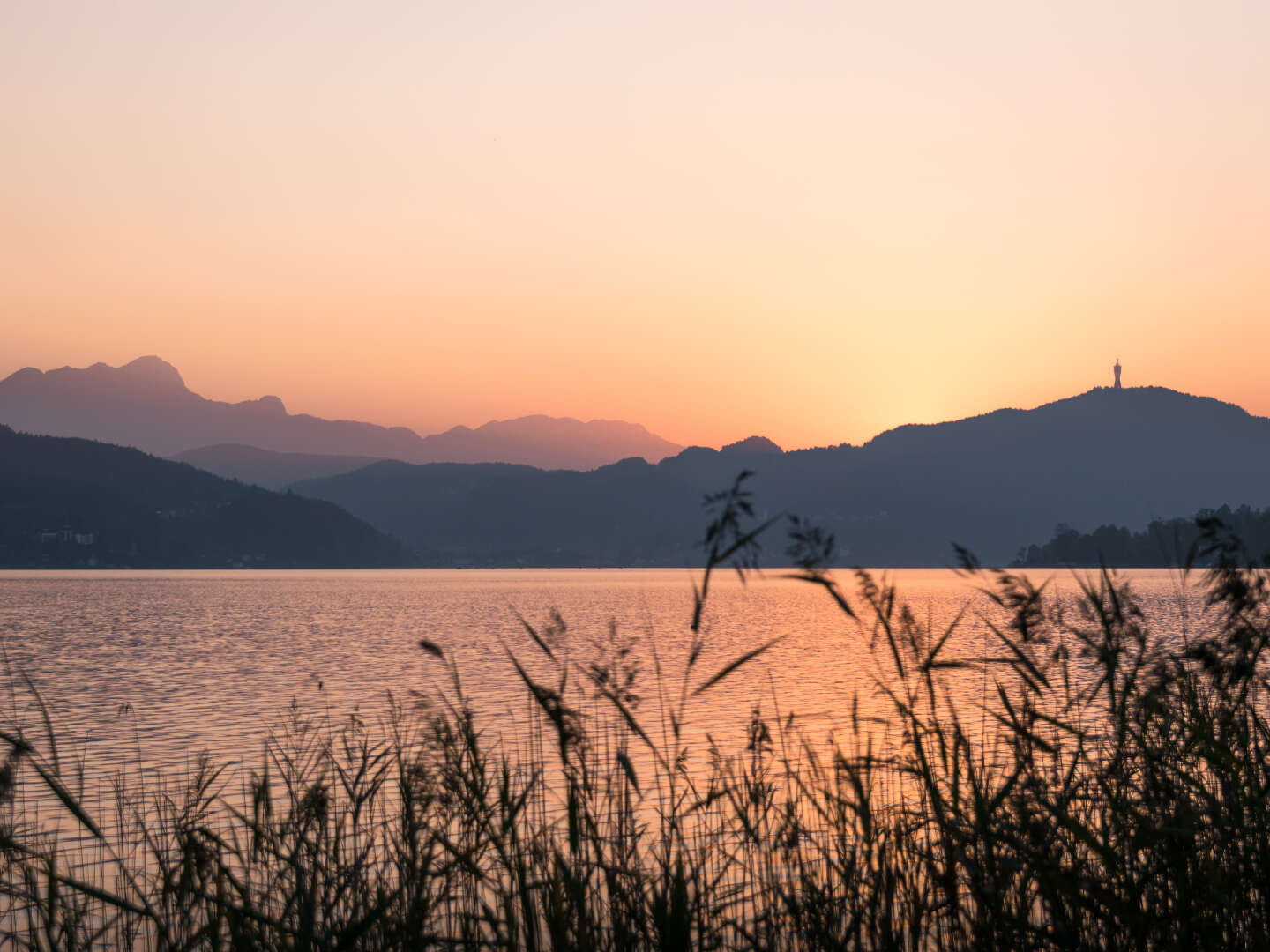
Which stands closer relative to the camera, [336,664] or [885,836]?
[885,836]

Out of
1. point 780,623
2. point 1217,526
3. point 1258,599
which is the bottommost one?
point 780,623

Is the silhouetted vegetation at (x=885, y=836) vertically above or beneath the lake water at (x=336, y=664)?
above

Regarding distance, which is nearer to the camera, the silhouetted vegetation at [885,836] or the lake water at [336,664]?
the silhouetted vegetation at [885,836]

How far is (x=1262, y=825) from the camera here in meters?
6.04

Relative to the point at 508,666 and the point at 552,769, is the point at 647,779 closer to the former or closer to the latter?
the point at 552,769

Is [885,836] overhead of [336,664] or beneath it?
overhead

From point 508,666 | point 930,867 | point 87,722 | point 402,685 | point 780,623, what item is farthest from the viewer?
point 780,623

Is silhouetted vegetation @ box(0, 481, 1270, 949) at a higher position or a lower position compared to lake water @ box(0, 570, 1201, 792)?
higher

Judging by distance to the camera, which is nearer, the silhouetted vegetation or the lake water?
the silhouetted vegetation

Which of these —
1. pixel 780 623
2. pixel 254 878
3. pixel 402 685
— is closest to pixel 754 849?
pixel 254 878

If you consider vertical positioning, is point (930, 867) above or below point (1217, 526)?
below

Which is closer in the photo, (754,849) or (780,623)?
(754,849)

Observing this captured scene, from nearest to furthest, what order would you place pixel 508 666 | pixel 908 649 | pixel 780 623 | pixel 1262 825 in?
pixel 908 649, pixel 1262 825, pixel 508 666, pixel 780 623

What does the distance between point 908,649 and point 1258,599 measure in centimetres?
240
